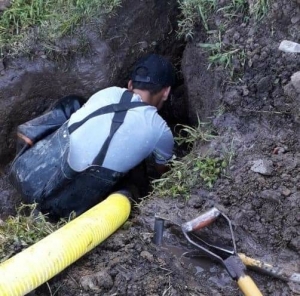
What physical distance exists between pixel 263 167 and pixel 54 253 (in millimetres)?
1100

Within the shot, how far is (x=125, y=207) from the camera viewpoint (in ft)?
9.68

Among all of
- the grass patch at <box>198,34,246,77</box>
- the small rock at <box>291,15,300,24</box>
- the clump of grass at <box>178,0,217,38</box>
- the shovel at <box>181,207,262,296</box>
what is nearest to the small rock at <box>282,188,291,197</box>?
the shovel at <box>181,207,262,296</box>

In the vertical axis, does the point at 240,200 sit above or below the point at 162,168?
above

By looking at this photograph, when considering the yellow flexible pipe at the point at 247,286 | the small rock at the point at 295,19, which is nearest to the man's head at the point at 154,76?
the small rock at the point at 295,19

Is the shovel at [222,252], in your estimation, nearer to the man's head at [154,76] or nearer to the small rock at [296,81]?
the small rock at [296,81]

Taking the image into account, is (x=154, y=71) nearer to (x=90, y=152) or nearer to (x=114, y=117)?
(x=114, y=117)

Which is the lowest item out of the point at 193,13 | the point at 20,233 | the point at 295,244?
the point at 295,244

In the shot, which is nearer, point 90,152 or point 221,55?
point 221,55

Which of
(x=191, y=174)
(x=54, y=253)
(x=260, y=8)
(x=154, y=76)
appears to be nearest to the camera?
(x=54, y=253)

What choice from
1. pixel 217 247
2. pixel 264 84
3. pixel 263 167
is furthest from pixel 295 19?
pixel 217 247

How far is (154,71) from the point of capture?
11.8ft

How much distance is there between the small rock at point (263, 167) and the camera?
272 centimetres

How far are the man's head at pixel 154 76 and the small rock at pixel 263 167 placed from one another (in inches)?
41.6

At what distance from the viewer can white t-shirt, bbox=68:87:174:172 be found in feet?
10.7
